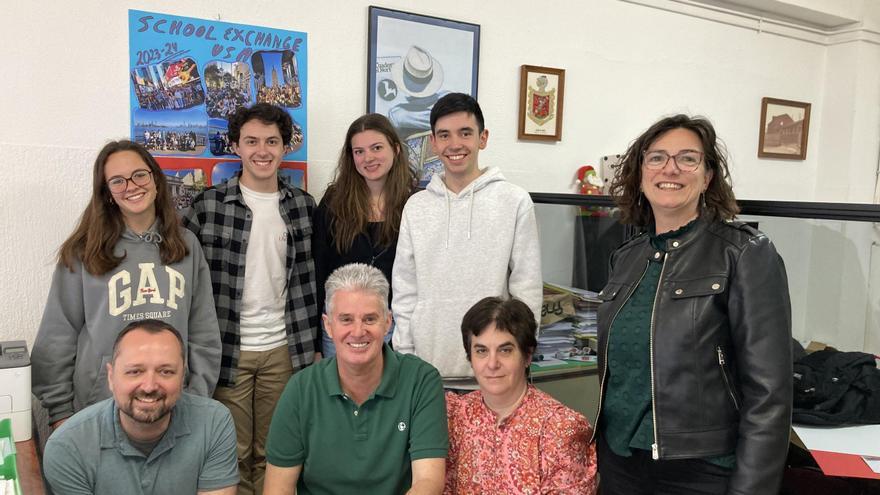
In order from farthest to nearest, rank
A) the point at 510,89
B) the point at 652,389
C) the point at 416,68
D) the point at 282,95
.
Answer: the point at 510,89 → the point at 416,68 → the point at 282,95 → the point at 652,389

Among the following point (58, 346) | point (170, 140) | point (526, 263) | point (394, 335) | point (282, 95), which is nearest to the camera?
point (58, 346)

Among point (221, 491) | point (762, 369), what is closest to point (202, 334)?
point (221, 491)

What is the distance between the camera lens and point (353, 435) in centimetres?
171

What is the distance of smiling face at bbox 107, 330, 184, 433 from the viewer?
1530 millimetres

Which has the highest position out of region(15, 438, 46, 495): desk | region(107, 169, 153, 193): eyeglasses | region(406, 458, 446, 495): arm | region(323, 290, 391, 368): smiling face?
region(107, 169, 153, 193): eyeglasses

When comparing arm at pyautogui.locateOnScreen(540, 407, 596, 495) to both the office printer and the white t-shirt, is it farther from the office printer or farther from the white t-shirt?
the office printer

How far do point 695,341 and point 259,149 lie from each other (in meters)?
1.57

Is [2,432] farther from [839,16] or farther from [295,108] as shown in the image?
[839,16]

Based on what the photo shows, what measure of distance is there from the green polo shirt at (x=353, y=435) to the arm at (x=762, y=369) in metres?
0.74

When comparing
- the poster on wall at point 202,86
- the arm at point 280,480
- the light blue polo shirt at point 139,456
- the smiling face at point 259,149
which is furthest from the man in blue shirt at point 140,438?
the poster on wall at point 202,86

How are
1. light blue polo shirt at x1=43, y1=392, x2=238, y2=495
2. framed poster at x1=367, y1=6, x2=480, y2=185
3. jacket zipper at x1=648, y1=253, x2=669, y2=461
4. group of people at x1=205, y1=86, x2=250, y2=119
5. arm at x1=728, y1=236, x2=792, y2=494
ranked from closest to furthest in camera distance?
arm at x1=728, y1=236, x2=792, y2=494 → jacket zipper at x1=648, y1=253, x2=669, y2=461 → light blue polo shirt at x1=43, y1=392, x2=238, y2=495 → group of people at x1=205, y1=86, x2=250, y2=119 → framed poster at x1=367, y1=6, x2=480, y2=185

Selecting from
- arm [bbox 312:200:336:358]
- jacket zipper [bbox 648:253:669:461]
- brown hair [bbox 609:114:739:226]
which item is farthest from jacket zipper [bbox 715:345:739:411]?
arm [bbox 312:200:336:358]

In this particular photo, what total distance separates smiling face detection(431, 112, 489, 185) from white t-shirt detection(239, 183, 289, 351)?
2.18ft

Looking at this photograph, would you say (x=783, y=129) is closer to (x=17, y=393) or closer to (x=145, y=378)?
(x=145, y=378)
